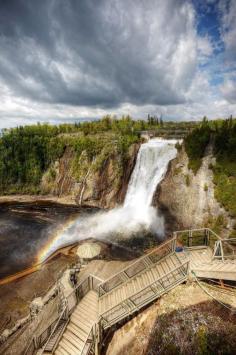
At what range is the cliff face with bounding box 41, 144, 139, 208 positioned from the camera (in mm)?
40188

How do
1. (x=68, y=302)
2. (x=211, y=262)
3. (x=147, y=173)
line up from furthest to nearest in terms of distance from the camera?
(x=147, y=173), (x=68, y=302), (x=211, y=262)

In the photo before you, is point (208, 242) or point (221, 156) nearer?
point (208, 242)

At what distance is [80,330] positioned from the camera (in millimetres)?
10633

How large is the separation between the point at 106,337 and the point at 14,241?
19.7 metres

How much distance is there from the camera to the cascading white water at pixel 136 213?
27.6m

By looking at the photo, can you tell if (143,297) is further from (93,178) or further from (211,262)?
(93,178)

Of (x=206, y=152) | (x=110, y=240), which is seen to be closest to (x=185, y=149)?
(x=206, y=152)

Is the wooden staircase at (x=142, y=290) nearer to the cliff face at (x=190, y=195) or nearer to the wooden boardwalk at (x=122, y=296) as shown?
the wooden boardwalk at (x=122, y=296)

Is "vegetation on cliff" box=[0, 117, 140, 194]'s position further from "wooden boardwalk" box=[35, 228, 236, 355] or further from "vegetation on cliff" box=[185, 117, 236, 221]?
"wooden boardwalk" box=[35, 228, 236, 355]

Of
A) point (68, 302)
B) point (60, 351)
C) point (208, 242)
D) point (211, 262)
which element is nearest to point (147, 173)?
point (208, 242)

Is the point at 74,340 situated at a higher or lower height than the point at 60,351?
higher

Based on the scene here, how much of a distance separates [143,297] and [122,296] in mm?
1136

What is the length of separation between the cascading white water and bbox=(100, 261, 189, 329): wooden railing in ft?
46.9

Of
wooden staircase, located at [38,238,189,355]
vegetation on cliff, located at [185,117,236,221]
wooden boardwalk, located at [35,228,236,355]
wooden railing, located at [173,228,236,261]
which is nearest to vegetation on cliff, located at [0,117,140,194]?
vegetation on cliff, located at [185,117,236,221]
